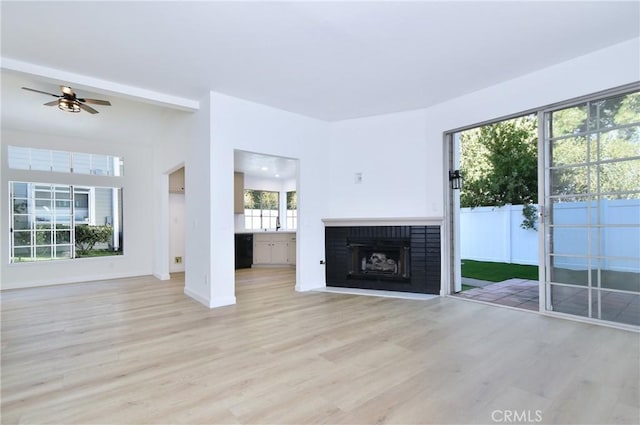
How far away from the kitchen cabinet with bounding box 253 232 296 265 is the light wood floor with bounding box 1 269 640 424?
380cm

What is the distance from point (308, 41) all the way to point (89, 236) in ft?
19.8

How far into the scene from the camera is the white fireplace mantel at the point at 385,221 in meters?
4.49

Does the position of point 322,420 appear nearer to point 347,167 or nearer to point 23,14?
point 23,14

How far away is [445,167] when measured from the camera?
14.8ft

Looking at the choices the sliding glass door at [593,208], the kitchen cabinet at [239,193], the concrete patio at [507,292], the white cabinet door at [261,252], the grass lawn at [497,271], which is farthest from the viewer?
the white cabinet door at [261,252]

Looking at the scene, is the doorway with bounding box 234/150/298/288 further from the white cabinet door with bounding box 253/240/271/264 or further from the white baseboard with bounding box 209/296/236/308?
the white baseboard with bounding box 209/296/236/308

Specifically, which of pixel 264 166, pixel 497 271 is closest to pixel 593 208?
pixel 497 271

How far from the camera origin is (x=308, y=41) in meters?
2.92

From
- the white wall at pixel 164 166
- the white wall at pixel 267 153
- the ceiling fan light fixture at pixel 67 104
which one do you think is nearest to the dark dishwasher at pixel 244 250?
the white wall at pixel 164 166

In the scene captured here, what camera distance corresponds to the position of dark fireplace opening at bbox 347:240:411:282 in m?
4.76

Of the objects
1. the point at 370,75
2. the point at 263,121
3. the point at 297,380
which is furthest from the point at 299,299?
the point at 370,75

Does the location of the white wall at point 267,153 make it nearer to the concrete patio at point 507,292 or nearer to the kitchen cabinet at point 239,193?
the concrete patio at point 507,292

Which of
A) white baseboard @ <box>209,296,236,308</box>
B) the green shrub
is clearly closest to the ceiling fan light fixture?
the green shrub

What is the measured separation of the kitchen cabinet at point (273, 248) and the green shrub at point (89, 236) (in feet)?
10.4
